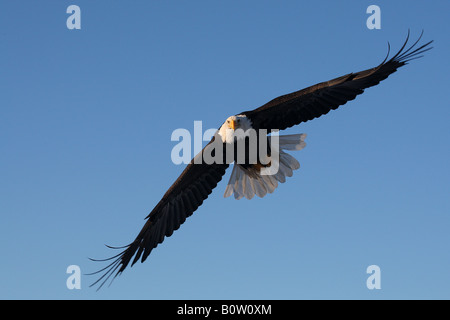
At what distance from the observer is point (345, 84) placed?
7.84 metres

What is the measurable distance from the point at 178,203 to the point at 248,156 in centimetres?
123

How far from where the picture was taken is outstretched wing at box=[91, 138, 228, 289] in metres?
8.15

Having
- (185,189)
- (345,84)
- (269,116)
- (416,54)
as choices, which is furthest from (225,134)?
(416,54)

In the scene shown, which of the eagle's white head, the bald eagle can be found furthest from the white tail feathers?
the eagle's white head

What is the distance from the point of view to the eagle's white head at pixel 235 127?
772 centimetres

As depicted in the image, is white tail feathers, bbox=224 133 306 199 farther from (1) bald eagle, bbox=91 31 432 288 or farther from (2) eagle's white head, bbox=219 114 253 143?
(2) eagle's white head, bbox=219 114 253 143

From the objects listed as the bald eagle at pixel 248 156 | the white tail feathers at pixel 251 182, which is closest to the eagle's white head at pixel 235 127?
the bald eagle at pixel 248 156

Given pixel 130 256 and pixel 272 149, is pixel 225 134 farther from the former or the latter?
pixel 130 256

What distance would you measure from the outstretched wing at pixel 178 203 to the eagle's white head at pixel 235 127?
0.67 meters

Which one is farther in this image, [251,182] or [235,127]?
[251,182]

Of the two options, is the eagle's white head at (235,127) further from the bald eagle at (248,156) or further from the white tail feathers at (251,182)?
the white tail feathers at (251,182)

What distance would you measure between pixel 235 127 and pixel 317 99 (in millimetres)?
1215

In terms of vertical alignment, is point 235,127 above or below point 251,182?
above

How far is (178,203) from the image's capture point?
8.52m
